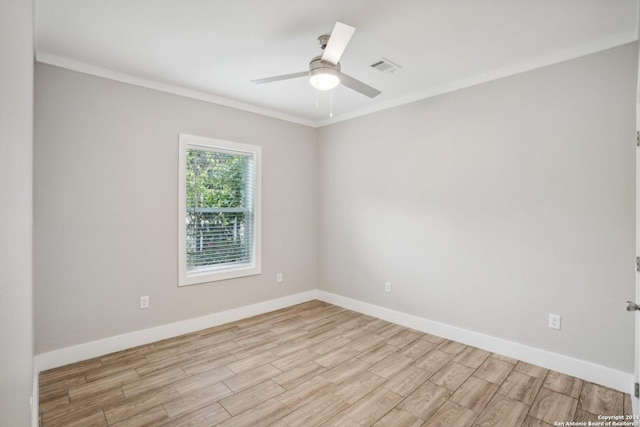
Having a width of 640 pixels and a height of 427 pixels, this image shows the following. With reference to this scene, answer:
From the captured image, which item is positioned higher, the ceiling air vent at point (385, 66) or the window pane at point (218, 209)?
the ceiling air vent at point (385, 66)

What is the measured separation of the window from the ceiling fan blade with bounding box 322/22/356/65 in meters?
2.02

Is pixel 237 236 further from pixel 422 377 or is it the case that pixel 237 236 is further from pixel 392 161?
pixel 422 377

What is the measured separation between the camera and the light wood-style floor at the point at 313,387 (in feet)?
6.95

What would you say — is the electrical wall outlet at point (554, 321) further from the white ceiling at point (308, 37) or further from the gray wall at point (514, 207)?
the white ceiling at point (308, 37)

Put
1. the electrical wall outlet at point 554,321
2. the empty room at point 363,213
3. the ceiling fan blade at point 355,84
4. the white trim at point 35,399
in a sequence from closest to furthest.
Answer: the white trim at point 35,399 < the empty room at point 363,213 < the ceiling fan blade at point 355,84 < the electrical wall outlet at point 554,321

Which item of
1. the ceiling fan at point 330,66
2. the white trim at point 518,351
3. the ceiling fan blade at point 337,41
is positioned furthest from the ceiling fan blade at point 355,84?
the white trim at point 518,351

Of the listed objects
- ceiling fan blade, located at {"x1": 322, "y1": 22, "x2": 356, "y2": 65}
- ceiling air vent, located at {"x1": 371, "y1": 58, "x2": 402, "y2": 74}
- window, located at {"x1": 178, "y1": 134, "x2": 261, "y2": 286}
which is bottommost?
window, located at {"x1": 178, "y1": 134, "x2": 261, "y2": 286}

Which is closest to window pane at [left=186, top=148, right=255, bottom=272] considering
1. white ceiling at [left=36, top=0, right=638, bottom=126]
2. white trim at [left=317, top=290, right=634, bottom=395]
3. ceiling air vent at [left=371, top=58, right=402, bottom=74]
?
white ceiling at [left=36, top=0, right=638, bottom=126]

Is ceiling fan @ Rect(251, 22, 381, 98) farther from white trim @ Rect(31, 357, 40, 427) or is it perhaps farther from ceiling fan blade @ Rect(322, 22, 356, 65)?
white trim @ Rect(31, 357, 40, 427)

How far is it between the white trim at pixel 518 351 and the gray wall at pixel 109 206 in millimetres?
1944

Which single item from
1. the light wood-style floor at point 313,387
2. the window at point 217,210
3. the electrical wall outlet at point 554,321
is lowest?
the light wood-style floor at point 313,387

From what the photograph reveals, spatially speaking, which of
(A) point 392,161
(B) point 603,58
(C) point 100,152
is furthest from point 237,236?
(B) point 603,58

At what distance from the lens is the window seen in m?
3.53

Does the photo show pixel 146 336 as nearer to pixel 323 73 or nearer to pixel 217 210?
pixel 217 210
